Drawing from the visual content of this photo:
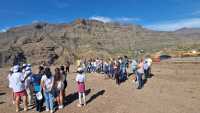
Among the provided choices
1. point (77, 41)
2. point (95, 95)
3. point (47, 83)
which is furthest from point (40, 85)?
point (77, 41)

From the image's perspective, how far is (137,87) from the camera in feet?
62.8

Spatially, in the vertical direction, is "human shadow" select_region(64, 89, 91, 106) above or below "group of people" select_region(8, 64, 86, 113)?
below

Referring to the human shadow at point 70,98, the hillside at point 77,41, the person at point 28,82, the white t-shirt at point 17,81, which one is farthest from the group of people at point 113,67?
the hillside at point 77,41

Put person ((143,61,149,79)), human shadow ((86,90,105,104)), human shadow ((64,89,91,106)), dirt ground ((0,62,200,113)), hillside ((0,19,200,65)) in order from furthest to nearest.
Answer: hillside ((0,19,200,65))
person ((143,61,149,79))
human shadow ((86,90,105,104))
human shadow ((64,89,91,106))
dirt ground ((0,62,200,113))

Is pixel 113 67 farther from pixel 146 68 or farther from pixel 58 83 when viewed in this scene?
pixel 58 83

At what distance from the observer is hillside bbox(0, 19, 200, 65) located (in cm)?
7056

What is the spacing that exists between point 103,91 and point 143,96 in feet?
9.34

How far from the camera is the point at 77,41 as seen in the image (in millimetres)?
101000

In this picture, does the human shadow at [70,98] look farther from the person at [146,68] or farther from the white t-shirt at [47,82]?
the person at [146,68]

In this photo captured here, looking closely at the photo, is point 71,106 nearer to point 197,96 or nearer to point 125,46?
point 197,96

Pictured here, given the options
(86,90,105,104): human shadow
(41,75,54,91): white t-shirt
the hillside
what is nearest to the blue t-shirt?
(41,75,54,91): white t-shirt

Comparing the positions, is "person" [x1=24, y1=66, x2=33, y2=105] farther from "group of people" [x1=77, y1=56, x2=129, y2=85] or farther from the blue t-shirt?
"group of people" [x1=77, y1=56, x2=129, y2=85]

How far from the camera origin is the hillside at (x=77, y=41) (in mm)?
70562

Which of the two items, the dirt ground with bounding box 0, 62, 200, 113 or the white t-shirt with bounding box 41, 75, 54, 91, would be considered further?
the dirt ground with bounding box 0, 62, 200, 113
